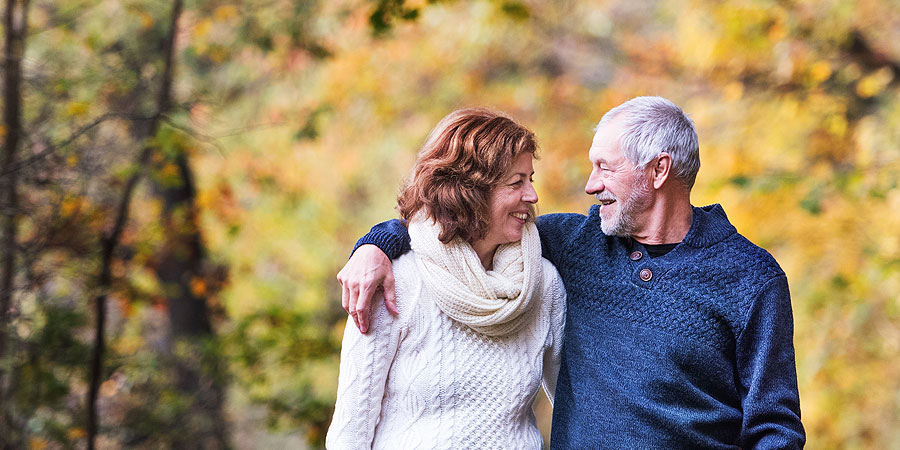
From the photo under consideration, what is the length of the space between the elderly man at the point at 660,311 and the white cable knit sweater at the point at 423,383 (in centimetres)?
8

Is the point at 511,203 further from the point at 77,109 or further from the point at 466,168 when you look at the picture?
the point at 77,109

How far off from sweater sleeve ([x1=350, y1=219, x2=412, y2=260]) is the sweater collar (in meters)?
0.69

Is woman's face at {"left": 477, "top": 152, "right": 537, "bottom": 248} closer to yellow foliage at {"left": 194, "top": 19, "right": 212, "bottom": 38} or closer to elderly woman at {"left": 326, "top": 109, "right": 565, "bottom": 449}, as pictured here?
elderly woman at {"left": 326, "top": 109, "right": 565, "bottom": 449}

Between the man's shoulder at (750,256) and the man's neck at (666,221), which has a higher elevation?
the man's neck at (666,221)

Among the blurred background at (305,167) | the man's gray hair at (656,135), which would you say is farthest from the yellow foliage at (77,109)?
the man's gray hair at (656,135)

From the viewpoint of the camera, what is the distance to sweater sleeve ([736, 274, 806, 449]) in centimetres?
176

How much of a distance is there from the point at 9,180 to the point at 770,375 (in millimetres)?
2758

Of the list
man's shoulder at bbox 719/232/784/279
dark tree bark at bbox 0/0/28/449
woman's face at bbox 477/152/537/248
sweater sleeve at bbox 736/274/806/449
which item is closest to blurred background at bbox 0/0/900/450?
dark tree bark at bbox 0/0/28/449

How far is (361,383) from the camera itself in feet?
5.89

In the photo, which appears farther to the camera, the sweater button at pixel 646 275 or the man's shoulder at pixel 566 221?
the man's shoulder at pixel 566 221

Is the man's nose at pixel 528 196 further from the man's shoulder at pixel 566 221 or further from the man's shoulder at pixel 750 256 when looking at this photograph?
the man's shoulder at pixel 750 256

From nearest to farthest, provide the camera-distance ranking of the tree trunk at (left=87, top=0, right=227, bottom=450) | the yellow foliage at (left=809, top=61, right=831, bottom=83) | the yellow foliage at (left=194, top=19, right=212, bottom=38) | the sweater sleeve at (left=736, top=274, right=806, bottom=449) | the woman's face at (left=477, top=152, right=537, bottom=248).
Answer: the sweater sleeve at (left=736, top=274, right=806, bottom=449) < the woman's face at (left=477, top=152, right=537, bottom=248) < the tree trunk at (left=87, top=0, right=227, bottom=450) < the yellow foliage at (left=194, top=19, right=212, bottom=38) < the yellow foliage at (left=809, top=61, right=831, bottom=83)

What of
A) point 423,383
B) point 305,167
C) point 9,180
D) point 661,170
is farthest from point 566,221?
point 305,167

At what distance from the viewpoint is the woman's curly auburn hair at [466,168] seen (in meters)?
1.85
